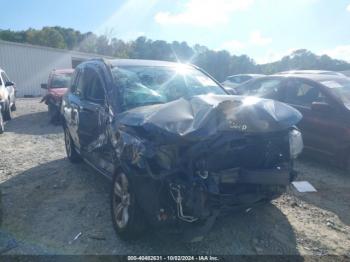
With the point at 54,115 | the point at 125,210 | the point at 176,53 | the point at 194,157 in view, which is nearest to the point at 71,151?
the point at 125,210

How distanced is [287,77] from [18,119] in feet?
31.8

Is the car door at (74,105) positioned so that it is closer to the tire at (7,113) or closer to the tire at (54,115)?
the tire at (54,115)

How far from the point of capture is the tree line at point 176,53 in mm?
39531

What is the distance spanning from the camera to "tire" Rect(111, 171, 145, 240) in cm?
315

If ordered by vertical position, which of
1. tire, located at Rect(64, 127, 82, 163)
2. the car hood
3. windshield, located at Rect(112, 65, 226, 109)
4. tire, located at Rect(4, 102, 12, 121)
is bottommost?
tire, located at Rect(4, 102, 12, 121)

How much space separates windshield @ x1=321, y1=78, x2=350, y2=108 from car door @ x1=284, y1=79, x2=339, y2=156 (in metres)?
0.15

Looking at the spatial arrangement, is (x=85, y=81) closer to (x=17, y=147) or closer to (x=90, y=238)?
(x=90, y=238)

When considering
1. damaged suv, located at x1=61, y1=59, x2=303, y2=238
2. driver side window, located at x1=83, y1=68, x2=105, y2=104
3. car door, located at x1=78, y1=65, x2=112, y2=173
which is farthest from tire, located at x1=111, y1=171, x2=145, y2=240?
driver side window, located at x1=83, y1=68, x2=105, y2=104

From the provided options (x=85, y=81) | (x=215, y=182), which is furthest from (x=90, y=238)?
(x=85, y=81)

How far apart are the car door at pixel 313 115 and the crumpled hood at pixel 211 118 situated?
248 cm

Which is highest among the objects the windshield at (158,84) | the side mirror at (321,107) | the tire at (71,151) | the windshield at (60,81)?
the windshield at (158,84)

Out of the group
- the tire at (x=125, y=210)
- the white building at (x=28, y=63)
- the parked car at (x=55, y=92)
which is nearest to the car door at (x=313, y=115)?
the tire at (x=125, y=210)

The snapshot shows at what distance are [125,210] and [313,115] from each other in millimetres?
4036

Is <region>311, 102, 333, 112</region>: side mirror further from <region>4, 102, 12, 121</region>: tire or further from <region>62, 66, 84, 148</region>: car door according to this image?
<region>4, 102, 12, 121</region>: tire
